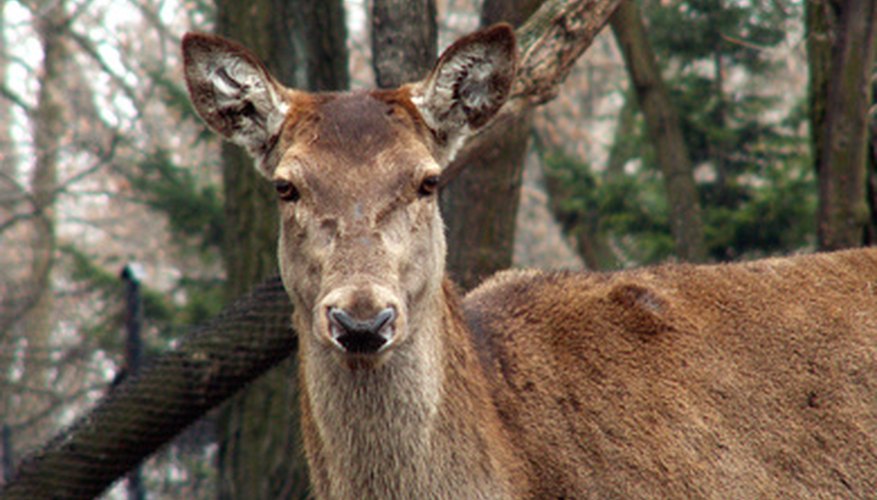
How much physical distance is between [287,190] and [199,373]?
2.51 m

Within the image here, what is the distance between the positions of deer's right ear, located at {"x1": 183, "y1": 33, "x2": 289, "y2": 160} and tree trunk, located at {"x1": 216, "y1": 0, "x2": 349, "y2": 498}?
4354 mm

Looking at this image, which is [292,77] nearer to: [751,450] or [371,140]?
[371,140]

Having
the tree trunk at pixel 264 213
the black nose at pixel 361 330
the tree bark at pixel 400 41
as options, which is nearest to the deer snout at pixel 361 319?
the black nose at pixel 361 330

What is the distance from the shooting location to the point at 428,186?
5074 millimetres

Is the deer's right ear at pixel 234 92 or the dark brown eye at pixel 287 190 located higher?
the deer's right ear at pixel 234 92

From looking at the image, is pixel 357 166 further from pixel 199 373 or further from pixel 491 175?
pixel 491 175

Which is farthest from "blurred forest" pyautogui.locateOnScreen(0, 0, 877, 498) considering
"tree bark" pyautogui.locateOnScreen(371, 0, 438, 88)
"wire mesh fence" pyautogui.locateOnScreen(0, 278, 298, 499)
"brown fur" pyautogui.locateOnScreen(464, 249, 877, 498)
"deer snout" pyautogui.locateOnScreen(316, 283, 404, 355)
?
"deer snout" pyautogui.locateOnScreen(316, 283, 404, 355)

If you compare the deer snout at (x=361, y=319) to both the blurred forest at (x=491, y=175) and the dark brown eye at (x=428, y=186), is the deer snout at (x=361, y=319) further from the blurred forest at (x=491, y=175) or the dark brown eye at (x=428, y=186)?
the blurred forest at (x=491, y=175)

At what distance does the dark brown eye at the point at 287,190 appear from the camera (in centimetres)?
501

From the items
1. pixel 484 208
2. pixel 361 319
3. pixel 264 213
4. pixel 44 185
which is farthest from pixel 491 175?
pixel 44 185

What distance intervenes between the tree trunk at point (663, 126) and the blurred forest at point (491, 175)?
0.02 m

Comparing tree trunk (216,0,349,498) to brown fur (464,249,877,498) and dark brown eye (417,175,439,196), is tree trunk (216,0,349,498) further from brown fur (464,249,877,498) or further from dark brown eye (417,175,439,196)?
dark brown eye (417,175,439,196)

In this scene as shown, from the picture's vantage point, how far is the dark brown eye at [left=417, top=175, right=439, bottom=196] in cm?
504

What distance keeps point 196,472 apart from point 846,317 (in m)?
9.30
